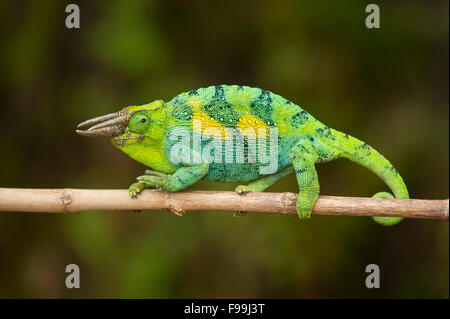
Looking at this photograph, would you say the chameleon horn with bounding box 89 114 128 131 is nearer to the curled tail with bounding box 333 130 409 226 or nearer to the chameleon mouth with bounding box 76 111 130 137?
the chameleon mouth with bounding box 76 111 130 137

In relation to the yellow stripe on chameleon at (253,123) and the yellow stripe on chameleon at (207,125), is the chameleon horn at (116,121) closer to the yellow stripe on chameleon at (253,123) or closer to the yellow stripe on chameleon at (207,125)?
the yellow stripe on chameleon at (207,125)

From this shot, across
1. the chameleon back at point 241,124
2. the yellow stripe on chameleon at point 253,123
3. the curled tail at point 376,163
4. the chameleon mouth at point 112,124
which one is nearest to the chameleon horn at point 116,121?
the chameleon mouth at point 112,124

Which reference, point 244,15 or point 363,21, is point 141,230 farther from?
point 363,21

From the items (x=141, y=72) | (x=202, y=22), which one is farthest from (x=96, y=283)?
(x=202, y=22)

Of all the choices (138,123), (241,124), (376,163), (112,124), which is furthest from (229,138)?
(376,163)

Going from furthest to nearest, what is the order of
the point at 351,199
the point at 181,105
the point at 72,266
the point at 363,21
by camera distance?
1. the point at 363,21
2. the point at 72,266
3. the point at 181,105
4. the point at 351,199

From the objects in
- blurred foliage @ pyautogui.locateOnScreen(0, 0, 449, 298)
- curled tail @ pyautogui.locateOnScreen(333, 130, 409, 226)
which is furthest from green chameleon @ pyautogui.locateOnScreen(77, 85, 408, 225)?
blurred foliage @ pyautogui.locateOnScreen(0, 0, 449, 298)
